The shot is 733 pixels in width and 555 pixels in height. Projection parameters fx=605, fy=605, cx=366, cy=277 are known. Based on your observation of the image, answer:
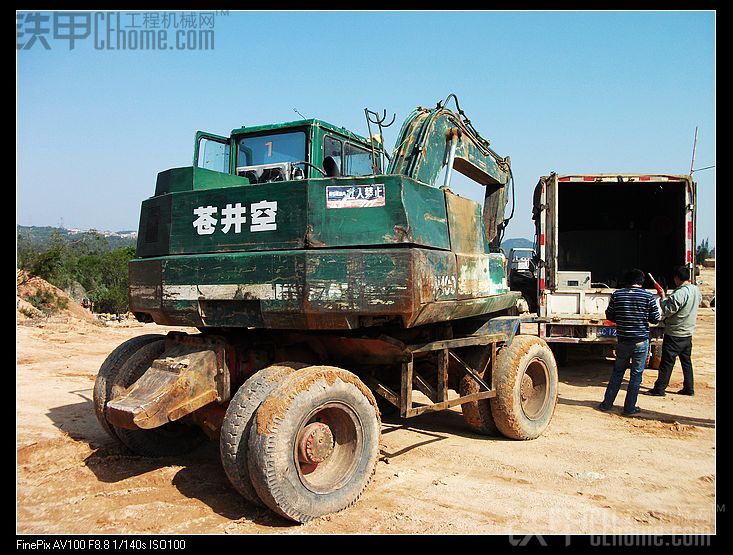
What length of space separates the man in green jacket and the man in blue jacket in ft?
2.59

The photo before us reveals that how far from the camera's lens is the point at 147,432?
5074 millimetres

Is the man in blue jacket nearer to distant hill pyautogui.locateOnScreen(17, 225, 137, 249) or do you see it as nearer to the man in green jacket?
the man in green jacket

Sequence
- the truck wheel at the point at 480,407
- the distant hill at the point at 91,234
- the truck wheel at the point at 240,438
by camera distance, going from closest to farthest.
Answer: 1. the truck wheel at the point at 240,438
2. the truck wheel at the point at 480,407
3. the distant hill at the point at 91,234

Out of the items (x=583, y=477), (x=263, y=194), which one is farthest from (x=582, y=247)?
(x=263, y=194)

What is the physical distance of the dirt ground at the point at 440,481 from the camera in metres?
3.90

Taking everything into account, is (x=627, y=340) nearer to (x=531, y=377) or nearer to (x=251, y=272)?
(x=531, y=377)

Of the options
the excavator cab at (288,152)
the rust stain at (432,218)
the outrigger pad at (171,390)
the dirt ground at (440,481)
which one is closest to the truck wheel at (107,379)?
the dirt ground at (440,481)

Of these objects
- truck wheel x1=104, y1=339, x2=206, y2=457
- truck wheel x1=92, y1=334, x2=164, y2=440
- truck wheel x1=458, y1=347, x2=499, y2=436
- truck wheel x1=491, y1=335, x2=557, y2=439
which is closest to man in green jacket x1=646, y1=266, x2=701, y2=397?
truck wheel x1=491, y1=335, x2=557, y2=439

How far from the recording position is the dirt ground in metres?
3.90

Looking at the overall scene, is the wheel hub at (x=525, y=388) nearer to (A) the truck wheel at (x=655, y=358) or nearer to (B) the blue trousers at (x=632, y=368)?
(B) the blue trousers at (x=632, y=368)

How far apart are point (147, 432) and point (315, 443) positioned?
182cm

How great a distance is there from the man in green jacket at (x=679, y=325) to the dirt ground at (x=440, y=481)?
674 millimetres

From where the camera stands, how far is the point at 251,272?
4.32m

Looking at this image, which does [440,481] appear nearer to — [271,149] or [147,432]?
[147,432]
